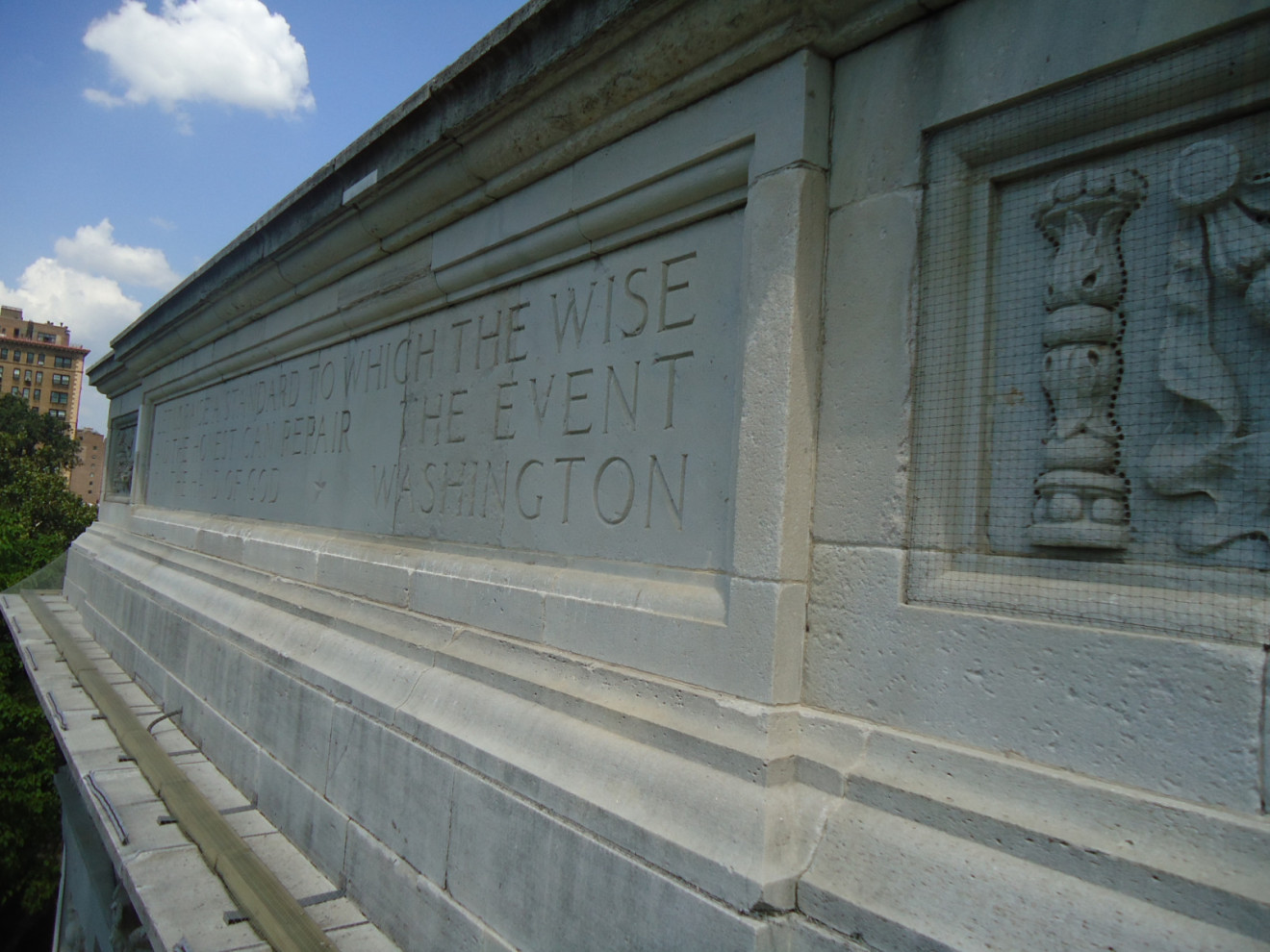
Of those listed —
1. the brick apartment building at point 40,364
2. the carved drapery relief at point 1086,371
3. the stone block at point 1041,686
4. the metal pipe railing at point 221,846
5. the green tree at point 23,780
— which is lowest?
the green tree at point 23,780

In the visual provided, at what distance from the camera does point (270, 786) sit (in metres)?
4.71

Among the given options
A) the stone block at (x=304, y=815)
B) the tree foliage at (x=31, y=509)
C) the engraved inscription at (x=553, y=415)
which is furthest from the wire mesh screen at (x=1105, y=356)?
the tree foliage at (x=31, y=509)

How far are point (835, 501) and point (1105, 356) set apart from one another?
78 centimetres

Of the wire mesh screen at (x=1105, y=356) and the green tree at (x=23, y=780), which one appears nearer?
the wire mesh screen at (x=1105, y=356)

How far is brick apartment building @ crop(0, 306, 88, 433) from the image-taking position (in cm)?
8300

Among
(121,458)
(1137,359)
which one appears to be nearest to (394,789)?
(1137,359)

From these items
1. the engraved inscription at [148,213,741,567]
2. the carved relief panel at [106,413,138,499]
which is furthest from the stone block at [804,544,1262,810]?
the carved relief panel at [106,413,138,499]

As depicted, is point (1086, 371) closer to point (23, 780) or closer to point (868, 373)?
point (868, 373)

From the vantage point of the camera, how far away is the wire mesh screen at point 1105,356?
186 centimetres

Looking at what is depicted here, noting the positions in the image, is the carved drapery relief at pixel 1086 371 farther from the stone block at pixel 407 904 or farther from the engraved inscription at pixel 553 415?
the stone block at pixel 407 904

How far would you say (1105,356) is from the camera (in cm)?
206

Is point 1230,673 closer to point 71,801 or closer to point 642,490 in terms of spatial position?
point 642,490

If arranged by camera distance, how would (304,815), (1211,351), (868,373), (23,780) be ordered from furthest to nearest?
(23,780) → (304,815) → (868,373) → (1211,351)

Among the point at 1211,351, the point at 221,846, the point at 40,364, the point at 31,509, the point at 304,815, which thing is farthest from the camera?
the point at 40,364
